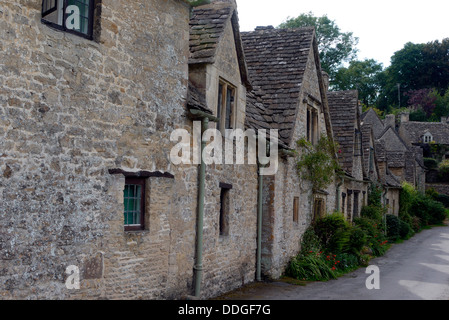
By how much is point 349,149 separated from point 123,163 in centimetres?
1808

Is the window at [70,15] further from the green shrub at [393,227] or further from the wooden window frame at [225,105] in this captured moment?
the green shrub at [393,227]

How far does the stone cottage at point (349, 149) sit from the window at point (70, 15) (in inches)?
654

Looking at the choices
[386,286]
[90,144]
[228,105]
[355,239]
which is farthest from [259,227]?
[90,144]

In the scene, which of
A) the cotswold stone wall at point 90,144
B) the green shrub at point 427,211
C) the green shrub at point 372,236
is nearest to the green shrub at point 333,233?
the green shrub at point 372,236

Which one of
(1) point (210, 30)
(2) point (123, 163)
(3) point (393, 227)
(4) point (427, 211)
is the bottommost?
(3) point (393, 227)

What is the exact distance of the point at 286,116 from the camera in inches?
632

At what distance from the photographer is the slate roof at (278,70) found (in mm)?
15969

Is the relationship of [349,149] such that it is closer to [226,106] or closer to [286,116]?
[286,116]

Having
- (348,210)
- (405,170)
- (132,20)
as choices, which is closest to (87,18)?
(132,20)

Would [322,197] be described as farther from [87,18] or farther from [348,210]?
[87,18]

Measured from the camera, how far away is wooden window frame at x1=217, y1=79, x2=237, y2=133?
11.9 m

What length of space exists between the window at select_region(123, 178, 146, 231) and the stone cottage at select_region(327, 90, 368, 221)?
1511 centimetres

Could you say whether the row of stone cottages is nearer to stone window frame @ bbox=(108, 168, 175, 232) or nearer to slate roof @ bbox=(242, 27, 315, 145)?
stone window frame @ bbox=(108, 168, 175, 232)

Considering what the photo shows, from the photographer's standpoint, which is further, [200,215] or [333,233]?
[333,233]
